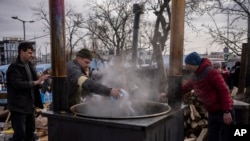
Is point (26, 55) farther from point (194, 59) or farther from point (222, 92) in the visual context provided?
point (222, 92)

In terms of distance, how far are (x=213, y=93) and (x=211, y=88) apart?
0.08 meters

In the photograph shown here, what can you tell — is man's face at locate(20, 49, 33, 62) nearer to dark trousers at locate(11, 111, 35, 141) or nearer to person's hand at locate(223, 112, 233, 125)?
dark trousers at locate(11, 111, 35, 141)

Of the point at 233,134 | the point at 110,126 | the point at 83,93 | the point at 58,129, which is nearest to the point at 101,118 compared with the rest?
the point at 110,126

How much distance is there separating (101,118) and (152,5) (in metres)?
13.1

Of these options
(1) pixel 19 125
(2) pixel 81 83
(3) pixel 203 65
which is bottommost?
(1) pixel 19 125

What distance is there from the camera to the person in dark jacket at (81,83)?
2707 mm

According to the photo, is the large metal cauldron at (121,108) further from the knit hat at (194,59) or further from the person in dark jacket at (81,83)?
the knit hat at (194,59)

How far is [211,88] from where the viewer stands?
3734 millimetres

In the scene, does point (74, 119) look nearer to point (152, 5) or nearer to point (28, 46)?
point (28, 46)

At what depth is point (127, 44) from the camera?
15656mm

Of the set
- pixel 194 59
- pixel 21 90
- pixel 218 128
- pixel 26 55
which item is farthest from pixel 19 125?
pixel 218 128

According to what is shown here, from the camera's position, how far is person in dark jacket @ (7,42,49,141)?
3852mm

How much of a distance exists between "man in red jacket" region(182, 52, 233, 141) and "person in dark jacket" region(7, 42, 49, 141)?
2.38m

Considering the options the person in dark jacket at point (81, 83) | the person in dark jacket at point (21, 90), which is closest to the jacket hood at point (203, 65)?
the person in dark jacket at point (81, 83)
